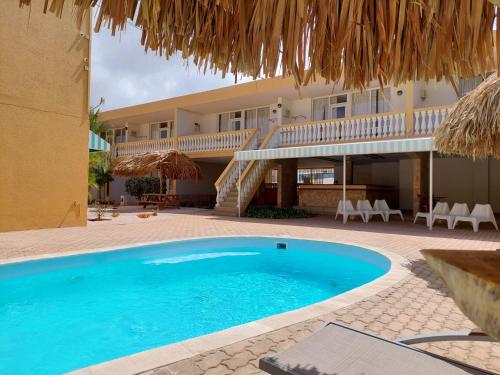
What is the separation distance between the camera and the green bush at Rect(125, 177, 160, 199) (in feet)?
77.4

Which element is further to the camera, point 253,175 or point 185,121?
point 185,121

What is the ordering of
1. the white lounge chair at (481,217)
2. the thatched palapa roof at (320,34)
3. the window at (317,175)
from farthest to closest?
the window at (317,175) → the white lounge chair at (481,217) → the thatched palapa roof at (320,34)

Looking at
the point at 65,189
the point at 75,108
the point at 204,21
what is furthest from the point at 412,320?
the point at 75,108

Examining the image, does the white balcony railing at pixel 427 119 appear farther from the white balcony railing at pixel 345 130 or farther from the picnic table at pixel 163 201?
the picnic table at pixel 163 201

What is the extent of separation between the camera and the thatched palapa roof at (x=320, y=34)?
94.4 inches

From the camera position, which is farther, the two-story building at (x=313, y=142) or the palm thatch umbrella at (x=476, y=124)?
the two-story building at (x=313, y=142)

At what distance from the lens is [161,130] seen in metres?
26.3

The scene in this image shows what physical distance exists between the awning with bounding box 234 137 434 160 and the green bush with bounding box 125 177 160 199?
390 inches

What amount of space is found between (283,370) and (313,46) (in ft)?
7.49

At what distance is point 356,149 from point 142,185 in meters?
15.4

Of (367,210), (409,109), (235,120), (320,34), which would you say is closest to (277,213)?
(367,210)

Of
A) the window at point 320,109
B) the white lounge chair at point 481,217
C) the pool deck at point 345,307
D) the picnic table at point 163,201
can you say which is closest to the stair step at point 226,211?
the picnic table at point 163,201

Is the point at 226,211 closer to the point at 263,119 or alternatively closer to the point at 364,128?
the point at 364,128

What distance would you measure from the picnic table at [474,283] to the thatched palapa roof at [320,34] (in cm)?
156
